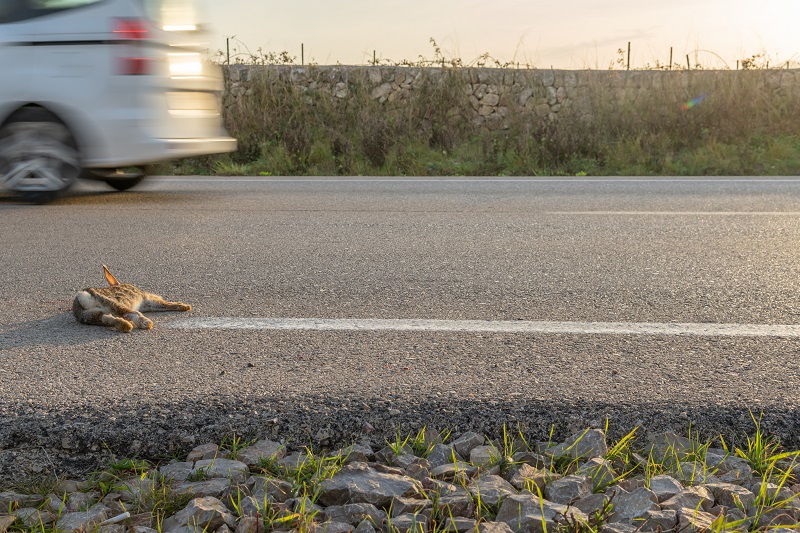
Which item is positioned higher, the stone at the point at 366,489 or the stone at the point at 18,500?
the stone at the point at 366,489

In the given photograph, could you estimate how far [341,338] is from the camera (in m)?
3.02

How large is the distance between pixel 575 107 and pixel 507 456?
1334 cm

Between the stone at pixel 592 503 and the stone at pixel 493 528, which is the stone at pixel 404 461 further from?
the stone at pixel 592 503

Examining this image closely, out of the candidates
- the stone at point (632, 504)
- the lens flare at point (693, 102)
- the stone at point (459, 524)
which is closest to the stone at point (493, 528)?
the stone at point (459, 524)

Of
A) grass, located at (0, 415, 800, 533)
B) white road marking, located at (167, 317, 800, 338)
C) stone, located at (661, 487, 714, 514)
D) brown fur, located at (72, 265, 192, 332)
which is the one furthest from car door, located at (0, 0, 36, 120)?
stone, located at (661, 487, 714, 514)

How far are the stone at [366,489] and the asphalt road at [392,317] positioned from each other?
0.27 metres

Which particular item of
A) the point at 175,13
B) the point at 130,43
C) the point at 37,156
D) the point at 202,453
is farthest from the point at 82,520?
the point at 175,13

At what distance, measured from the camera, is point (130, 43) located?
20.3 ft

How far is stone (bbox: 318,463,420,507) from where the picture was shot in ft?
6.31

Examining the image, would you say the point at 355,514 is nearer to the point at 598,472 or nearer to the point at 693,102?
the point at 598,472

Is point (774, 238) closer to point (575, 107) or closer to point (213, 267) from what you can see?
point (213, 267)

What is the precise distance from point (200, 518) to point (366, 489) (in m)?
0.39

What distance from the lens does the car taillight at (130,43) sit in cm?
618

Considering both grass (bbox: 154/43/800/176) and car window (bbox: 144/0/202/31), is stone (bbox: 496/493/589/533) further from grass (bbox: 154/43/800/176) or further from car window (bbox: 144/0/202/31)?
grass (bbox: 154/43/800/176)
